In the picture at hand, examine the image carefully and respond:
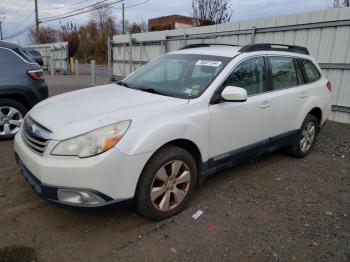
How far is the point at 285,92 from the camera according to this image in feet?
14.3

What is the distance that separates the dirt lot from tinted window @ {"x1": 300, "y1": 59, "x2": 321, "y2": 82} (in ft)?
5.70

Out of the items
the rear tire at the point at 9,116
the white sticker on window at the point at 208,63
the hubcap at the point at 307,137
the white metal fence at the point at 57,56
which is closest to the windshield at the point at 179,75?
the white sticker on window at the point at 208,63

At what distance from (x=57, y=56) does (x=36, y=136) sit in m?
23.7

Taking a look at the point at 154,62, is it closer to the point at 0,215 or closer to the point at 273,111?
the point at 273,111

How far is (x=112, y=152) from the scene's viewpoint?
8.41 ft

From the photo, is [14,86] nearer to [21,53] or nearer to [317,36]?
[21,53]

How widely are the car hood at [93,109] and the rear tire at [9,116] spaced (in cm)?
223

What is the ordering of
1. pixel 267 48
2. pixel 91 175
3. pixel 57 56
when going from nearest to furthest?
pixel 91 175 → pixel 267 48 → pixel 57 56

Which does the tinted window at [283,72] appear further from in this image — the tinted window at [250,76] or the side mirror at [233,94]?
the side mirror at [233,94]

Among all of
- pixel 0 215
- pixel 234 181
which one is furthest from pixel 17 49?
pixel 234 181

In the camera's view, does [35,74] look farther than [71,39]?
No

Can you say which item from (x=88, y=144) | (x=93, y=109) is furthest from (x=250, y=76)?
(x=88, y=144)

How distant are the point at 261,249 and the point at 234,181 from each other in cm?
141

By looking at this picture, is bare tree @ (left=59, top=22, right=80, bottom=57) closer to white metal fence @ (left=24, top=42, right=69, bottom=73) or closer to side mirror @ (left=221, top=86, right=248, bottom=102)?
white metal fence @ (left=24, top=42, right=69, bottom=73)
